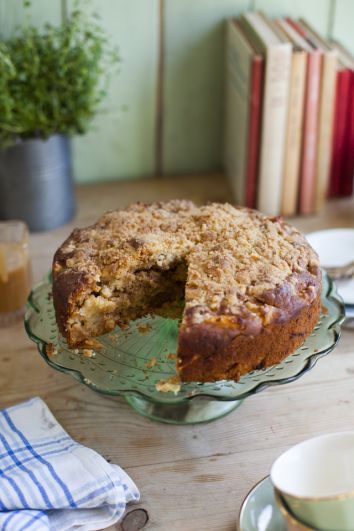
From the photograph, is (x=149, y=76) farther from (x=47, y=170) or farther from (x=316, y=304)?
(x=316, y=304)

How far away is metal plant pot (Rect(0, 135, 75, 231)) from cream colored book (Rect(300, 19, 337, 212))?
666mm

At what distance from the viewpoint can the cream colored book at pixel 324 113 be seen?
1716 mm

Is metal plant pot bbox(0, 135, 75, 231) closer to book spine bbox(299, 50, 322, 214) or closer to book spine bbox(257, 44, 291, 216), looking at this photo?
book spine bbox(257, 44, 291, 216)

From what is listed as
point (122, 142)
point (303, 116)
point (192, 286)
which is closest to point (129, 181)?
point (122, 142)

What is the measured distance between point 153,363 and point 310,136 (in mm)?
891

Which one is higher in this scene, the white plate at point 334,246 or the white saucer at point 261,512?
the white plate at point 334,246

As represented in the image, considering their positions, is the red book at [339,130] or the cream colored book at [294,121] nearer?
the cream colored book at [294,121]

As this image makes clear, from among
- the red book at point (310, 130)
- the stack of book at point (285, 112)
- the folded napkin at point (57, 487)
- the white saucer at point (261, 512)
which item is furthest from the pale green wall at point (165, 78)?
the white saucer at point (261, 512)

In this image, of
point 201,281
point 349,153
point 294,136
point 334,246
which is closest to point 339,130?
point 349,153

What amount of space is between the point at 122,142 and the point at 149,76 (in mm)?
208

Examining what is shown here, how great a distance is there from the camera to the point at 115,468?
3.54 ft

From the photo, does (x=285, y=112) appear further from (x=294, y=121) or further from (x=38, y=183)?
(x=38, y=183)

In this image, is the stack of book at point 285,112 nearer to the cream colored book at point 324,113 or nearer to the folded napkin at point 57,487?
the cream colored book at point 324,113

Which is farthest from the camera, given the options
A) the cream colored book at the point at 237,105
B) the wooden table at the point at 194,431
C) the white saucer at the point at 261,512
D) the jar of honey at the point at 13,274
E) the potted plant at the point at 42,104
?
the cream colored book at the point at 237,105
